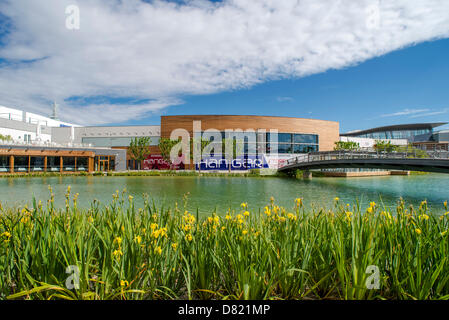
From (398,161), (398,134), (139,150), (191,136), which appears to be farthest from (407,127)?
(139,150)

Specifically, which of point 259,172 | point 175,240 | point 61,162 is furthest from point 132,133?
point 175,240

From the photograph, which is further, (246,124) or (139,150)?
(246,124)

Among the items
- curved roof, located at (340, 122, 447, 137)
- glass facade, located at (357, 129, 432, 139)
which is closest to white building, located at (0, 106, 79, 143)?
glass facade, located at (357, 129, 432, 139)

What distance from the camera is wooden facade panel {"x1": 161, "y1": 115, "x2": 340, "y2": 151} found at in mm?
51438

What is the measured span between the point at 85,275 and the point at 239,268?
4.73 feet

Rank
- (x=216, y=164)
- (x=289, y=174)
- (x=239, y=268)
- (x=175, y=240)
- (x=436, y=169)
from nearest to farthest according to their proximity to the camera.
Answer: (x=239, y=268), (x=175, y=240), (x=436, y=169), (x=289, y=174), (x=216, y=164)

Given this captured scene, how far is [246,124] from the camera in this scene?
169 feet

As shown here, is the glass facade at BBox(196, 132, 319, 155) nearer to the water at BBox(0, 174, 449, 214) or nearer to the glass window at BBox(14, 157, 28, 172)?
the water at BBox(0, 174, 449, 214)

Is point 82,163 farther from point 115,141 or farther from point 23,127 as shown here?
point 23,127

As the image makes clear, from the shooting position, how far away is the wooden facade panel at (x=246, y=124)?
5144cm

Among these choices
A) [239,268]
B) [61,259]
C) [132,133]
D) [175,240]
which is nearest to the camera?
[239,268]
